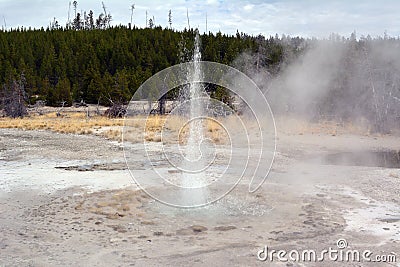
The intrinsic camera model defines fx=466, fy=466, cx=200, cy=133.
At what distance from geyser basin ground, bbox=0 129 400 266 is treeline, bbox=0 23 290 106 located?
65.6 ft

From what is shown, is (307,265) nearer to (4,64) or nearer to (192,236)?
(192,236)

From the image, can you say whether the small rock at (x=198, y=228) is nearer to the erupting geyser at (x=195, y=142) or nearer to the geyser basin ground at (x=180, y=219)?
the geyser basin ground at (x=180, y=219)

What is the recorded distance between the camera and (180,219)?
7.61m

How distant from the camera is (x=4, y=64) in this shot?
4725 cm

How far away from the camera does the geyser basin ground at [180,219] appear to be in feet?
20.1

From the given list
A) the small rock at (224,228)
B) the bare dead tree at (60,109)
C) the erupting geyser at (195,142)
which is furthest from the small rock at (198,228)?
the bare dead tree at (60,109)

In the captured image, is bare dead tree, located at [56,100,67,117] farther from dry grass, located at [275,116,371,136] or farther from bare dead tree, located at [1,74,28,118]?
dry grass, located at [275,116,371,136]

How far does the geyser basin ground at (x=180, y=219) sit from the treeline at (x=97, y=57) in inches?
787

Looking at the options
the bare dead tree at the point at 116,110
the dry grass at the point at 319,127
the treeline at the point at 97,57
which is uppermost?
the treeline at the point at 97,57

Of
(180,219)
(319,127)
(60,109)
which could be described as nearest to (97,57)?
(60,109)

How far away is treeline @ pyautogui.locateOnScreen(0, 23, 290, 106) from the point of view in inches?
1446

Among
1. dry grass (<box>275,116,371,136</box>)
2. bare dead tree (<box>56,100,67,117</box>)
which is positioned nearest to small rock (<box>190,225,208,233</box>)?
dry grass (<box>275,116,371,136</box>)

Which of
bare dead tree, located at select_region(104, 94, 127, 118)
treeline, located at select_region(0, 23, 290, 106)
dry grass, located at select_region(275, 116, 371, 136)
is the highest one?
treeline, located at select_region(0, 23, 290, 106)

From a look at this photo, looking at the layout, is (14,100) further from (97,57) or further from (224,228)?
(224,228)
